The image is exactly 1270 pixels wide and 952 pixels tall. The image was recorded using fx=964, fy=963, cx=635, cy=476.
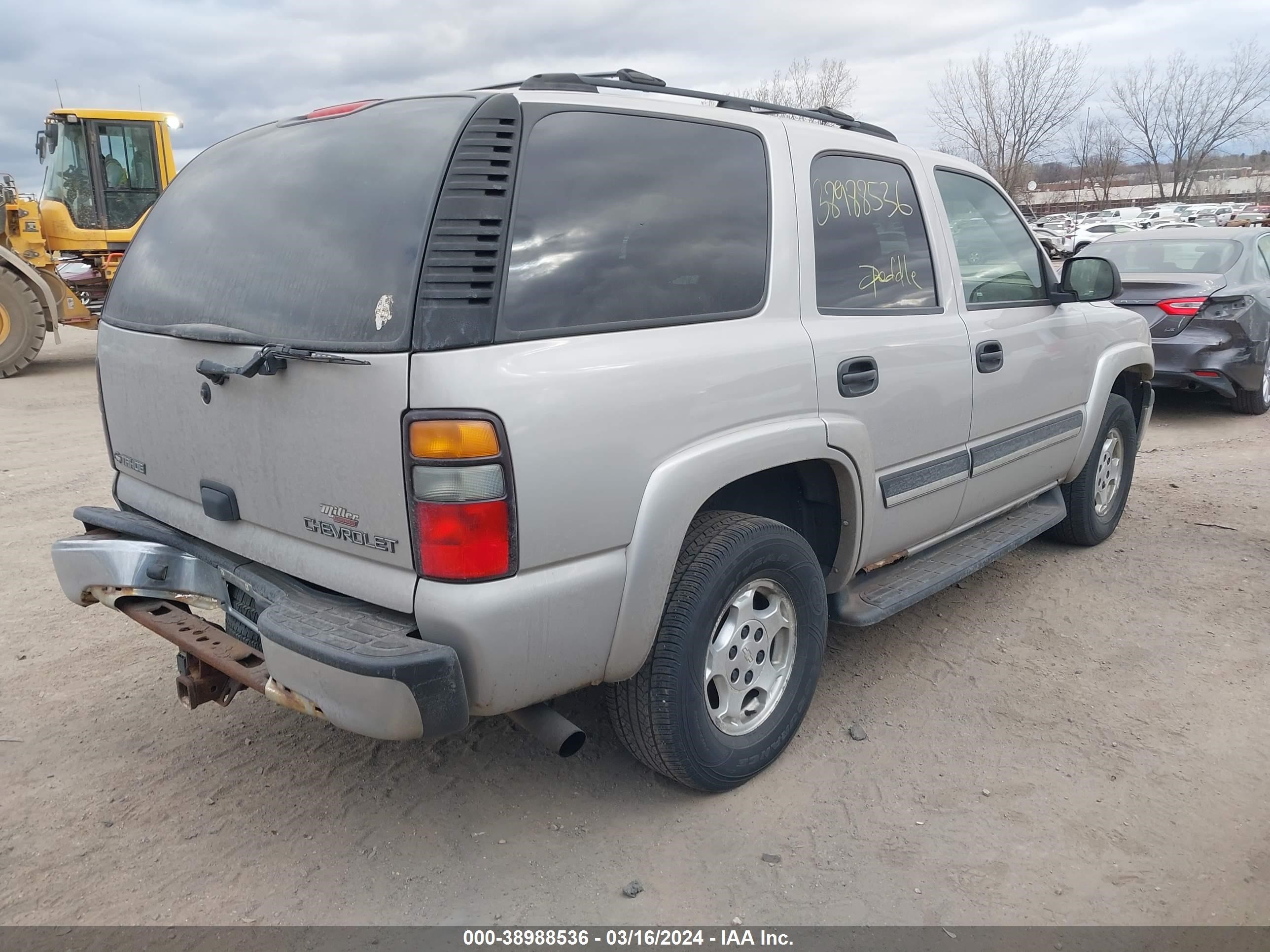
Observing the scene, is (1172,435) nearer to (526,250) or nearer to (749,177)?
(749,177)

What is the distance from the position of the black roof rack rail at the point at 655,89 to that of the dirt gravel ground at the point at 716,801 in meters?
2.09

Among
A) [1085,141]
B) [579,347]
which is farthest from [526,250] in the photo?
[1085,141]

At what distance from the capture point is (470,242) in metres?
2.27

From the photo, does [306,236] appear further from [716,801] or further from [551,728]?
[716,801]

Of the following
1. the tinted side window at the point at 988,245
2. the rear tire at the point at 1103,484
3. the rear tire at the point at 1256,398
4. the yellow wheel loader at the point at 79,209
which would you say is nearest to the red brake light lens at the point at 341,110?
the tinted side window at the point at 988,245

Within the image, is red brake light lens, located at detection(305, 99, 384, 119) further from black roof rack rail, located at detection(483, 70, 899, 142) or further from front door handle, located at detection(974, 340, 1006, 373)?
front door handle, located at detection(974, 340, 1006, 373)

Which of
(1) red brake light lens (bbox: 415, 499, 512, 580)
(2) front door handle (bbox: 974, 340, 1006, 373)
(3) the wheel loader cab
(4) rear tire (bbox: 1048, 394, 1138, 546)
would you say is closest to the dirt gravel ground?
(4) rear tire (bbox: 1048, 394, 1138, 546)

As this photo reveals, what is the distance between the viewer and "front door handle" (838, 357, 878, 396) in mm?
3070

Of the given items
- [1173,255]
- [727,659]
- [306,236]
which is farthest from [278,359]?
[1173,255]

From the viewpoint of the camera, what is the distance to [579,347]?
7.82 ft

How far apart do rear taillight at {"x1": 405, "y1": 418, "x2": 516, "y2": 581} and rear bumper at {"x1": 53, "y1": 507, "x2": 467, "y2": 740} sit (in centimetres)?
21

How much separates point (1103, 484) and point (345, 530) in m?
4.29
